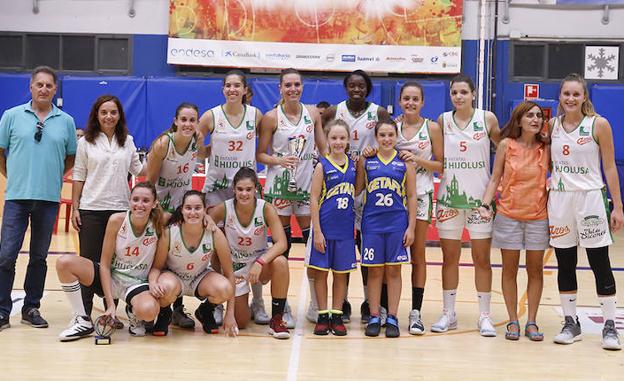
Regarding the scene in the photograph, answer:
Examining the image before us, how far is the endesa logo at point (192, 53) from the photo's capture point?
44.3ft

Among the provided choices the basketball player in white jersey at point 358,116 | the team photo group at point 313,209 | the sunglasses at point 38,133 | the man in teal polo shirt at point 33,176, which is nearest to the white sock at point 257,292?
the team photo group at point 313,209

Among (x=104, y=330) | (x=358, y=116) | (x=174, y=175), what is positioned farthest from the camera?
(x=358, y=116)

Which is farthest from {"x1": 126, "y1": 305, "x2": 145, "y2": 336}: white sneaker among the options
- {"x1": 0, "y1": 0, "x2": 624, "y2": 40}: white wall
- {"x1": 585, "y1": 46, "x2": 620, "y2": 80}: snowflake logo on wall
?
{"x1": 585, "y1": 46, "x2": 620, "y2": 80}: snowflake logo on wall

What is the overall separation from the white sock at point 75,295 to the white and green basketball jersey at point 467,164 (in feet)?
7.83

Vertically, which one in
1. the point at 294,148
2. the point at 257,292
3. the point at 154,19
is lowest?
the point at 257,292

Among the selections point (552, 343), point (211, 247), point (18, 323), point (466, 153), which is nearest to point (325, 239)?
point (211, 247)

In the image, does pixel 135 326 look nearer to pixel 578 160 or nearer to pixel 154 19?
pixel 578 160

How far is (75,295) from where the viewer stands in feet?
16.4

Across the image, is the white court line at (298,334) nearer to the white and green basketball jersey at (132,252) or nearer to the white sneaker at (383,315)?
the white sneaker at (383,315)

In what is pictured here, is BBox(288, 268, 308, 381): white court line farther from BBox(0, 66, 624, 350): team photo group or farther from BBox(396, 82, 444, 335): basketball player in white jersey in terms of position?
BBox(396, 82, 444, 335): basketball player in white jersey

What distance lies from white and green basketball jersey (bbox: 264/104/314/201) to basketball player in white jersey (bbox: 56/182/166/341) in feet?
2.93

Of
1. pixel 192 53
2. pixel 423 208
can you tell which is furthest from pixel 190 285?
pixel 192 53

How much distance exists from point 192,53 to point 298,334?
9031 mm

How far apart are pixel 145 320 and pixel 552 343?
254 cm
